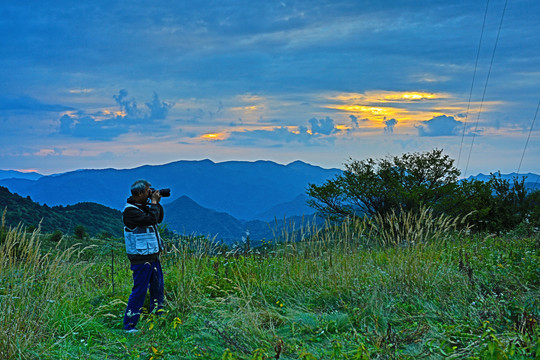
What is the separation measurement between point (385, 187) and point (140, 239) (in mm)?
12265

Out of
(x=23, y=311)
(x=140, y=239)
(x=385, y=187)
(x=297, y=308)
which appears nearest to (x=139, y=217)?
(x=140, y=239)

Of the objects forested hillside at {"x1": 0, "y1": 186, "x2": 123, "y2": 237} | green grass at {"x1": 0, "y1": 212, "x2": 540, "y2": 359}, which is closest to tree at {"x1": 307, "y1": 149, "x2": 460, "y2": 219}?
green grass at {"x1": 0, "y1": 212, "x2": 540, "y2": 359}

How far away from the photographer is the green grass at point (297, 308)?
4.25 metres

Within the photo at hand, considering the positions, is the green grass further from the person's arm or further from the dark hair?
the dark hair

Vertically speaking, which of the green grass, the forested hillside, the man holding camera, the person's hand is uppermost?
the person's hand

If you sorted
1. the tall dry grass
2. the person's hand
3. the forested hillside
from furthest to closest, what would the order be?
the forested hillside, the person's hand, the tall dry grass

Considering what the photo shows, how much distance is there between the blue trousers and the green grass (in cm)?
14

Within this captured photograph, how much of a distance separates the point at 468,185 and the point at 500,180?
13.8 feet

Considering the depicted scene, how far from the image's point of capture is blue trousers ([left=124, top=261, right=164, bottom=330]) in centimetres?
566

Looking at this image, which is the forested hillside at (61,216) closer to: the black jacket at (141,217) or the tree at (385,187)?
the tree at (385,187)

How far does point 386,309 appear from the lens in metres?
5.46

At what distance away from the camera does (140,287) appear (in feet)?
18.9

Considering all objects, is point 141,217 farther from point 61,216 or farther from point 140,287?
point 61,216

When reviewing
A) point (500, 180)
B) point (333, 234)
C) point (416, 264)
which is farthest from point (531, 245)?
point (500, 180)
